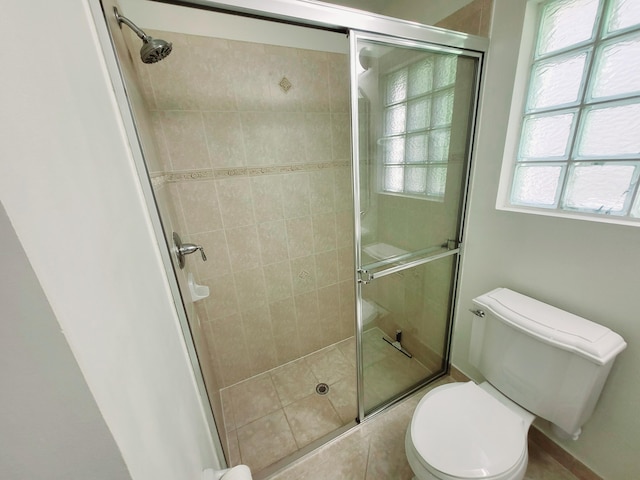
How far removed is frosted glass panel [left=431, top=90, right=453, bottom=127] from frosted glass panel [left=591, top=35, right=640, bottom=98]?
1.62ft

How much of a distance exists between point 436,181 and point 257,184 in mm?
1017

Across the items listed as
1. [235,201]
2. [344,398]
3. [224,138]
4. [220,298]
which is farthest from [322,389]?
[224,138]

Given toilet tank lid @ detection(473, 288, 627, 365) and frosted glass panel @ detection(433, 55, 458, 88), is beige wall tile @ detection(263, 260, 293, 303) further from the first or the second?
frosted glass panel @ detection(433, 55, 458, 88)

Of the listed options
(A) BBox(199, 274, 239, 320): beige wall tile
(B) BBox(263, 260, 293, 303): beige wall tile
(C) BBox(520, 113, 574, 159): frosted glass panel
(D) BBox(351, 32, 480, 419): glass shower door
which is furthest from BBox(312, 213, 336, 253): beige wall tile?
(C) BBox(520, 113, 574, 159): frosted glass panel

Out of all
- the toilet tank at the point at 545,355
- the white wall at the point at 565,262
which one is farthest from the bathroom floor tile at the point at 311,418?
the white wall at the point at 565,262

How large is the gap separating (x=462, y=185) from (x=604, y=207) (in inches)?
20.7

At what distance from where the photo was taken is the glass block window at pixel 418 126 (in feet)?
3.82

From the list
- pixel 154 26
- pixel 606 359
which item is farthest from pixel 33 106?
pixel 606 359

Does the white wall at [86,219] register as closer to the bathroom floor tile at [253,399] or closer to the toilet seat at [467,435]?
the toilet seat at [467,435]

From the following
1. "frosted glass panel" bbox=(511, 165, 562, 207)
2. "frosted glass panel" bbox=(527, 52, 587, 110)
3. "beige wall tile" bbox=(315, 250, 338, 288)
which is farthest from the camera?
"beige wall tile" bbox=(315, 250, 338, 288)

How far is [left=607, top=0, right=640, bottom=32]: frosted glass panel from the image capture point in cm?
77

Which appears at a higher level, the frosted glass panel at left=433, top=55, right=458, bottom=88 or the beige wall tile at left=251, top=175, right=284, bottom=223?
the frosted glass panel at left=433, top=55, right=458, bottom=88

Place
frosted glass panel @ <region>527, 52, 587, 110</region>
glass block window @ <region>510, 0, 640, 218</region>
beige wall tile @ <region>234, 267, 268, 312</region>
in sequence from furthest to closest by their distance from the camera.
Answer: beige wall tile @ <region>234, 267, 268, 312</region> < frosted glass panel @ <region>527, 52, 587, 110</region> < glass block window @ <region>510, 0, 640, 218</region>

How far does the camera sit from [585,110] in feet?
3.01
